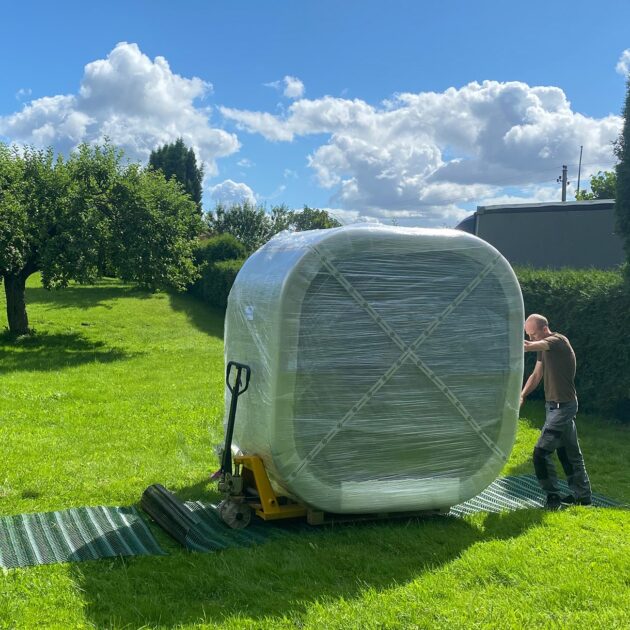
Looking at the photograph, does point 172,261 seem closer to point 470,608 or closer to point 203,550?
point 203,550

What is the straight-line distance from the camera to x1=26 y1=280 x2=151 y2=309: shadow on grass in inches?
1037

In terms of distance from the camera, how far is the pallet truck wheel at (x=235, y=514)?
19.4 ft

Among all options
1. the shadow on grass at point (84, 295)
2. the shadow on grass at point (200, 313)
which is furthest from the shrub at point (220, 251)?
the shadow on grass at point (84, 295)

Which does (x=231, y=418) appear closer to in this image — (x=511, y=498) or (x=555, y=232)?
(x=511, y=498)

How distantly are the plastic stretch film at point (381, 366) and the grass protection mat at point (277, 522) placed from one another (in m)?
0.46

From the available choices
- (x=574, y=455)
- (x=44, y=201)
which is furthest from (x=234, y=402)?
(x=44, y=201)

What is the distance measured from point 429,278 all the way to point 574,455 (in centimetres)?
283

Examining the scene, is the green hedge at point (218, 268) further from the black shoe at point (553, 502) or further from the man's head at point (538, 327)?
the black shoe at point (553, 502)

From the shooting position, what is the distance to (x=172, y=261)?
20.4 meters

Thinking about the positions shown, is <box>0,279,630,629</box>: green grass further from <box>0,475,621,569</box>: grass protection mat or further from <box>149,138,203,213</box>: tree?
<box>149,138,203,213</box>: tree

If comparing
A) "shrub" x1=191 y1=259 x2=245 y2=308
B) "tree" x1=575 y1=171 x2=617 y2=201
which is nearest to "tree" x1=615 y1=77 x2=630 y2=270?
"shrub" x1=191 y1=259 x2=245 y2=308

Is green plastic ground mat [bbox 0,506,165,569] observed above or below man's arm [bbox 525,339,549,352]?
below

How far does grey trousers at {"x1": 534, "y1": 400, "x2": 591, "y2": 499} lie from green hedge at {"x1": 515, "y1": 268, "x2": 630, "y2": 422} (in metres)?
4.43

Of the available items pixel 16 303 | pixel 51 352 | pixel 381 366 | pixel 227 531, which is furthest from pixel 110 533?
pixel 16 303
